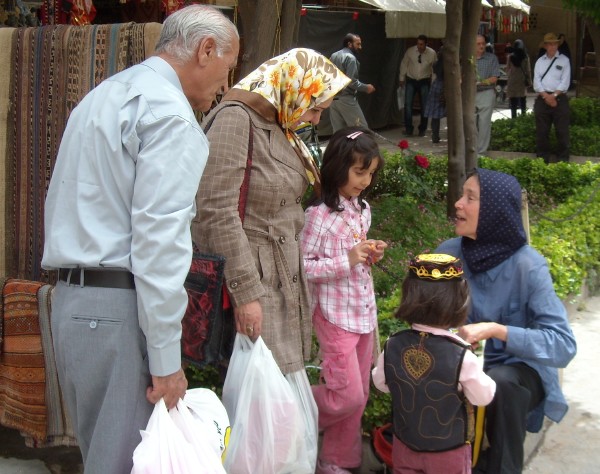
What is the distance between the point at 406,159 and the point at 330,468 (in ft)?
19.2

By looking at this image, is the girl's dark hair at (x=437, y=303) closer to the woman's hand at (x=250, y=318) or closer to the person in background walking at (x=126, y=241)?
the woman's hand at (x=250, y=318)

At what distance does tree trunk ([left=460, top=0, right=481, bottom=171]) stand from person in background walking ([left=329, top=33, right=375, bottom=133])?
3.68 metres

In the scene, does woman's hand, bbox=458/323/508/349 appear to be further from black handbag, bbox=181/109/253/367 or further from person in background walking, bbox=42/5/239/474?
person in background walking, bbox=42/5/239/474

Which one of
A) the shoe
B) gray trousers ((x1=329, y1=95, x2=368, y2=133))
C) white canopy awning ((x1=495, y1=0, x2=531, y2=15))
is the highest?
white canopy awning ((x1=495, y1=0, x2=531, y2=15))

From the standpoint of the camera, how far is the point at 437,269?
300 centimetres

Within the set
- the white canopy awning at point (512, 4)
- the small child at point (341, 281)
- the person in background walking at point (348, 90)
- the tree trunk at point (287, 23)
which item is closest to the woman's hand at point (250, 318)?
the small child at point (341, 281)

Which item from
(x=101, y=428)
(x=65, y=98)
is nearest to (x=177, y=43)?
(x=101, y=428)

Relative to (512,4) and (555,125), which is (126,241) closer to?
(555,125)

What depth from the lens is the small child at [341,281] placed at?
341cm

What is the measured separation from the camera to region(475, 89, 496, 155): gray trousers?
1265 centimetres

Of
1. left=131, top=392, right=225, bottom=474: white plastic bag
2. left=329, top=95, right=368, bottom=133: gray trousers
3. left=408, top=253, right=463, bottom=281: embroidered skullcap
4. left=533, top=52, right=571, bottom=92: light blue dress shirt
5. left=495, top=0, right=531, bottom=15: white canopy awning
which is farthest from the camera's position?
left=495, top=0, right=531, bottom=15: white canopy awning

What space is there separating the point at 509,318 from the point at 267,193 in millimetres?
1201

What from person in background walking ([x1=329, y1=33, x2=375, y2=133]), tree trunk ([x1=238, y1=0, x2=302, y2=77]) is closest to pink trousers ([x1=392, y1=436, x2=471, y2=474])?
tree trunk ([x1=238, y1=0, x2=302, y2=77])

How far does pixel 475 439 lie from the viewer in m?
3.16
